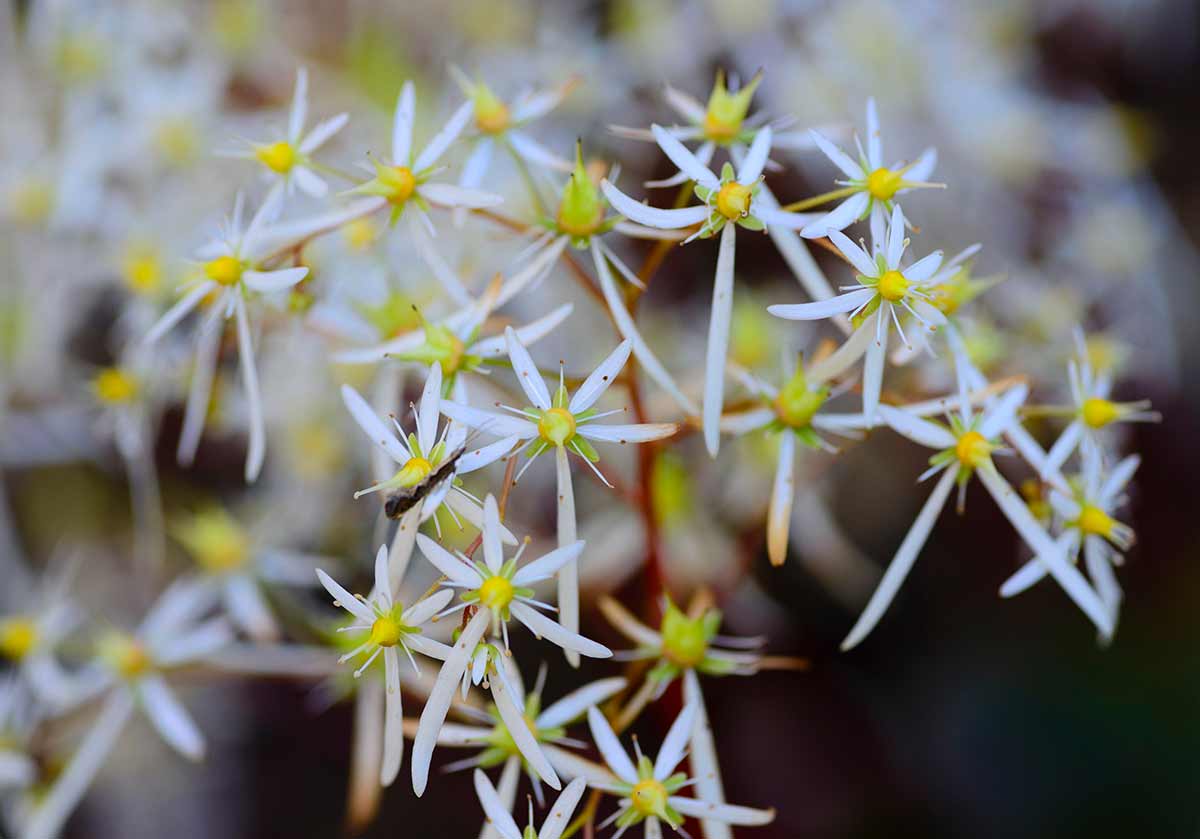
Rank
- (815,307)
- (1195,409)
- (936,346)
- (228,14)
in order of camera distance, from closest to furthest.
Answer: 1. (815,307)
2. (936,346)
3. (228,14)
4. (1195,409)

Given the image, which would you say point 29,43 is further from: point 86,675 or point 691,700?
point 691,700

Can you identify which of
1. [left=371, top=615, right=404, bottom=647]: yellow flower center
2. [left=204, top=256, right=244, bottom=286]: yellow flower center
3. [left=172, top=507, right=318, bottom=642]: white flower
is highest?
[left=204, top=256, right=244, bottom=286]: yellow flower center

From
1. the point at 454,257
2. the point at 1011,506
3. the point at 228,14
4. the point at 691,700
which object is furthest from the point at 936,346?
the point at 228,14

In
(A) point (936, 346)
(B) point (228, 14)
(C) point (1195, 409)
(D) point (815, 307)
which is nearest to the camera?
(D) point (815, 307)

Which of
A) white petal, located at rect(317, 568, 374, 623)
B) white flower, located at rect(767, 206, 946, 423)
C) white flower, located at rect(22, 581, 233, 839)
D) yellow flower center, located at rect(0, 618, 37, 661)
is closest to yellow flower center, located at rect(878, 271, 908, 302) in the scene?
white flower, located at rect(767, 206, 946, 423)

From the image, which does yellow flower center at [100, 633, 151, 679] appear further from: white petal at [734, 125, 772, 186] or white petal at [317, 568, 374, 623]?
white petal at [734, 125, 772, 186]

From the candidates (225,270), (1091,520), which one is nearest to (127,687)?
(225,270)
